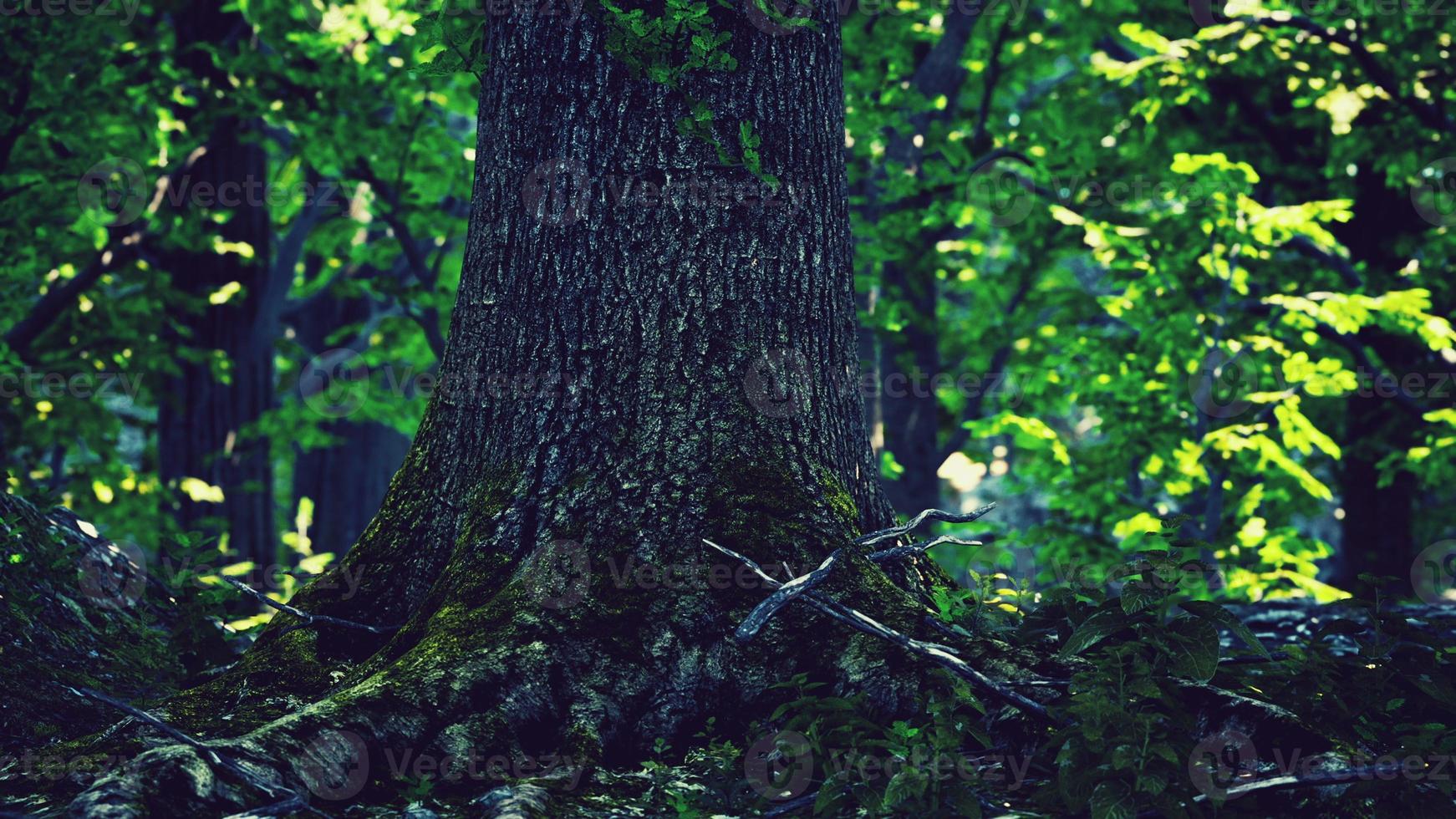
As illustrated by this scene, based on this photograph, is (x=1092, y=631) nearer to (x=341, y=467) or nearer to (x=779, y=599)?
(x=779, y=599)

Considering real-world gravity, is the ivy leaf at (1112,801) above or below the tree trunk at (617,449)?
below

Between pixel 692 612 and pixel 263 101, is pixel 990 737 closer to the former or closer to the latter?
pixel 692 612

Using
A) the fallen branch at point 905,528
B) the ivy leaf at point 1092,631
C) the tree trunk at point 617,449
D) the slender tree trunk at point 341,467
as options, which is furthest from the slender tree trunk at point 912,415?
the ivy leaf at point 1092,631

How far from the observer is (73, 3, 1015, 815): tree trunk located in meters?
3.81

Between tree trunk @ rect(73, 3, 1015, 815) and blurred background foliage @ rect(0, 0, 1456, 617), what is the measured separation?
572 centimetres

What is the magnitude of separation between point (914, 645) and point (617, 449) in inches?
50.8

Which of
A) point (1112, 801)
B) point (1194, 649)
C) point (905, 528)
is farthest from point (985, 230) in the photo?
point (1112, 801)

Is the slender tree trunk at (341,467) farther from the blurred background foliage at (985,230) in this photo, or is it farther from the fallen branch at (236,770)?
the fallen branch at (236,770)

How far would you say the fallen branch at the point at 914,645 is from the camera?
356 cm

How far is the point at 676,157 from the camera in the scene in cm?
440

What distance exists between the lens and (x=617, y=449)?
167 inches

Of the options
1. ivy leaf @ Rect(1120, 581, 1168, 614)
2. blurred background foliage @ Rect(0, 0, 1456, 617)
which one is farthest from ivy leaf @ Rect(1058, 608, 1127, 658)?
blurred background foliage @ Rect(0, 0, 1456, 617)

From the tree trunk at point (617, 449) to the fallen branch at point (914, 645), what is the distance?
14 cm

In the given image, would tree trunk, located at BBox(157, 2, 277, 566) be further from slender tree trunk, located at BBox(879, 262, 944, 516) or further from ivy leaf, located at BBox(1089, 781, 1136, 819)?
A: ivy leaf, located at BBox(1089, 781, 1136, 819)
